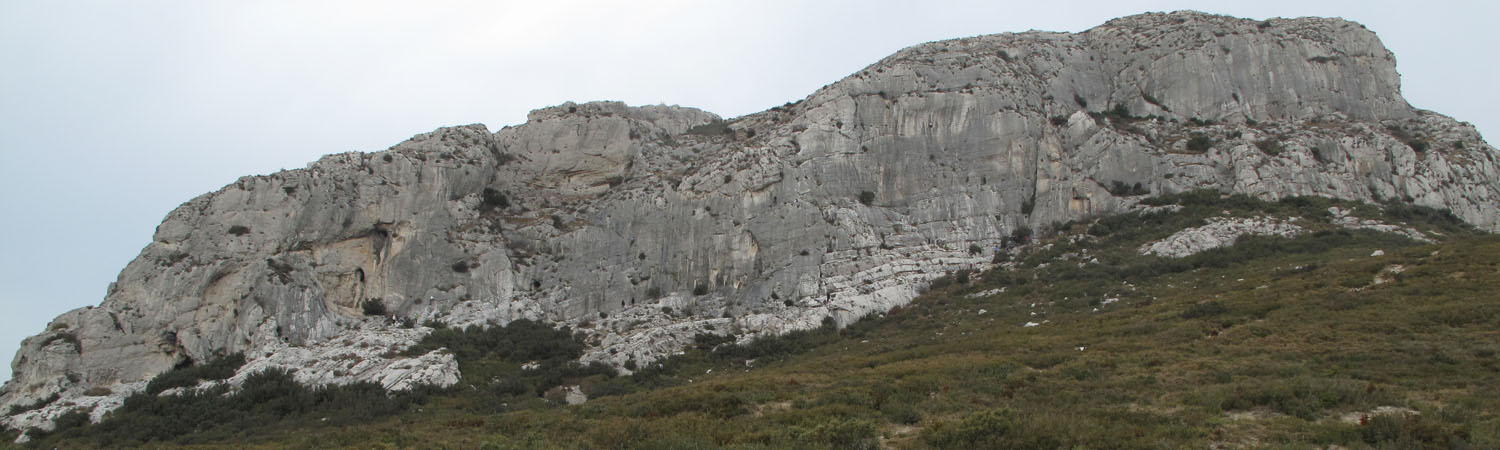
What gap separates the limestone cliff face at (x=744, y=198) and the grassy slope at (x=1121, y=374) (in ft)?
24.4

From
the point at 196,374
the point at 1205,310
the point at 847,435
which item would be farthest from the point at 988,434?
the point at 196,374

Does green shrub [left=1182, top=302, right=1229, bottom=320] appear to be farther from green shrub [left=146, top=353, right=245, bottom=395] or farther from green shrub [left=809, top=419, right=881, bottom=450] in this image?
green shrub [left=146, top=353, right=245, bottom=395]

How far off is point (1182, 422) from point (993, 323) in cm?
2233

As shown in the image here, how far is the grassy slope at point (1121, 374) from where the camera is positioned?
17.3 meters

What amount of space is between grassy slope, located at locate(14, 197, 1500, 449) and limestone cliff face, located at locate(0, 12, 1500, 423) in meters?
7.43

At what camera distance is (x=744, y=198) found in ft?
175

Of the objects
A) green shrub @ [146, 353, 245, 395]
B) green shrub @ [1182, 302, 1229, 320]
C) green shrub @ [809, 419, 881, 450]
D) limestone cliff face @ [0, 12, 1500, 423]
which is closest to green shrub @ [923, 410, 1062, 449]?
green shrub @ [809, 419, 881, 450]

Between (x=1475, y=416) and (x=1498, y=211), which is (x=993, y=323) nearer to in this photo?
(x=1475, y=416)

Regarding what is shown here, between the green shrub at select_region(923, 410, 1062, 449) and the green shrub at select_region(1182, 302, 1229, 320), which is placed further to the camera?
the green shrub at select_region(1182, 302, 1229, 320)

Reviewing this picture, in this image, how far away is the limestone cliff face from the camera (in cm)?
4494

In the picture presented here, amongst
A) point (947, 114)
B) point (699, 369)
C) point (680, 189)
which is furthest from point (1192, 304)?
point (680, 189)

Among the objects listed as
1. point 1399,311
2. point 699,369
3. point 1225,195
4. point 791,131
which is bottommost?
point 699,369

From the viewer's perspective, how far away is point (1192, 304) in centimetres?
3388

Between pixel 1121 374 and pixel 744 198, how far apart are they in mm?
31930
